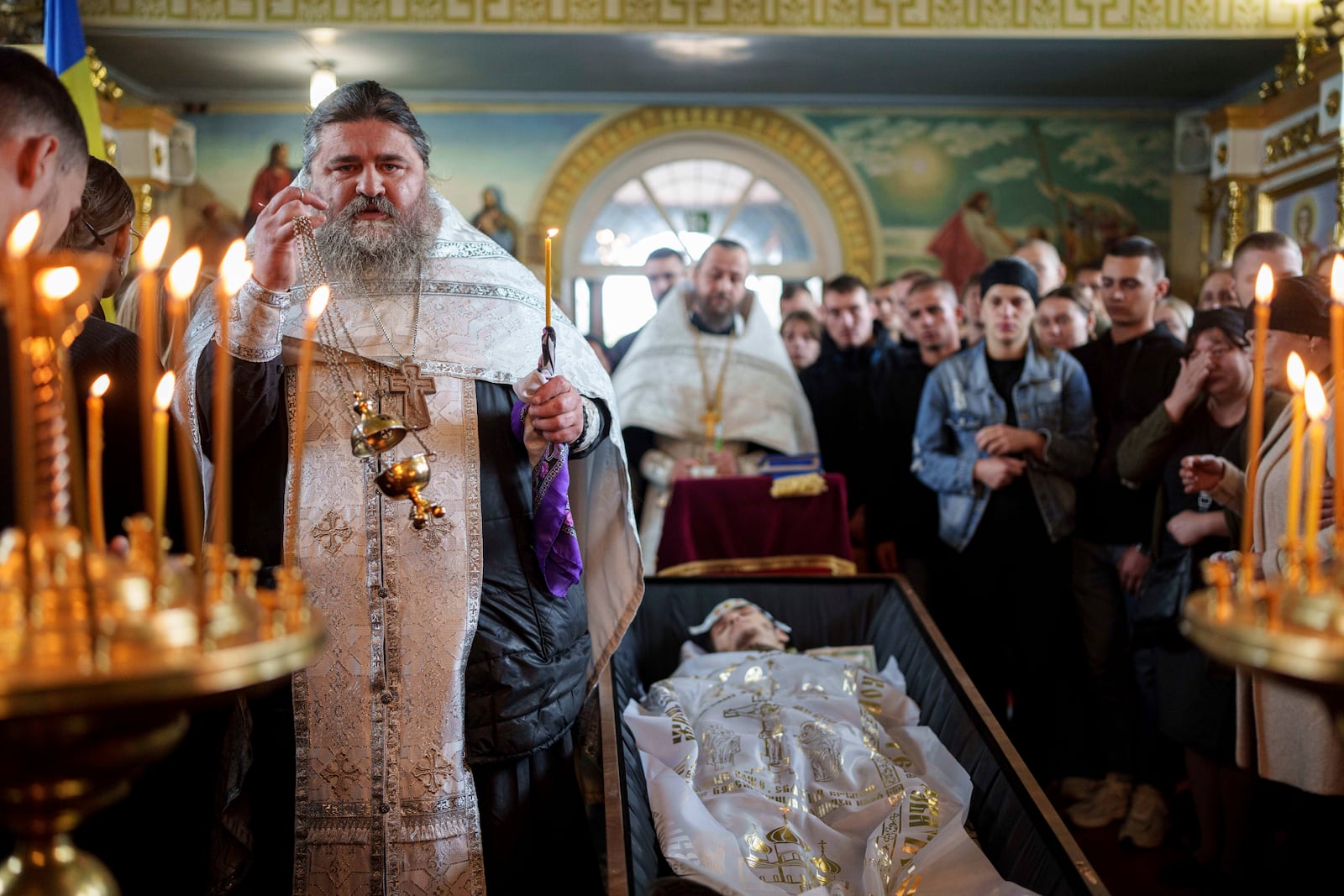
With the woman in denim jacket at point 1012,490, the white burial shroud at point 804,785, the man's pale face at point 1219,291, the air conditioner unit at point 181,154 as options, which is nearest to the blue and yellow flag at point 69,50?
the white burial shroud at point 804,785

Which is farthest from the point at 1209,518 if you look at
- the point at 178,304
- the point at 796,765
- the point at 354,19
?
the point at 354,19

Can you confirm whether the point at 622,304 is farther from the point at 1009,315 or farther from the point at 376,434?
the point at 376,434

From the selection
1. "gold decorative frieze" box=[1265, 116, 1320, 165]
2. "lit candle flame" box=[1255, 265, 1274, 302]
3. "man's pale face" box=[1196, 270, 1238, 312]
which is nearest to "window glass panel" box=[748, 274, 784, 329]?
"gold decorative frieze" box=[1265, 116, 1320, 165]

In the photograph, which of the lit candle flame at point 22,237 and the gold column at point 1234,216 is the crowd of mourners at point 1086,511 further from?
the gold column at point 1234,216

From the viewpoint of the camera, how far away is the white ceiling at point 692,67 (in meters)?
8.78

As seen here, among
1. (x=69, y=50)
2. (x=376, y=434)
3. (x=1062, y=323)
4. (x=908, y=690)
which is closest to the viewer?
(x=376, y=434)

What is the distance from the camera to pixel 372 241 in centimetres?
226

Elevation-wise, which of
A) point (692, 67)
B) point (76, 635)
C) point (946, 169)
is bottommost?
point (76, 635)

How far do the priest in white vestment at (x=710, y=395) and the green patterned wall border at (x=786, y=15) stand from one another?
14.1 ft

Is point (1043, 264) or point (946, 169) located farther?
point (946, 169)

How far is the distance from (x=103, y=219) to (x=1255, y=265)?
11.4 feet

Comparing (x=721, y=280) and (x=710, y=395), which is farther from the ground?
(x=721, y=280)

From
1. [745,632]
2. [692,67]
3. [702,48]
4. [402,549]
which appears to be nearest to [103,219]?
[402,549]

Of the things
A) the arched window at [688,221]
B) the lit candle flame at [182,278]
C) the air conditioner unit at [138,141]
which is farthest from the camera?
the arched window at [688,221]
